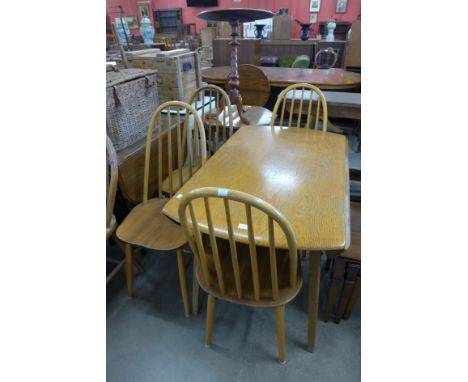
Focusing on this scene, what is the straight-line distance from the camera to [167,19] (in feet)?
30.1

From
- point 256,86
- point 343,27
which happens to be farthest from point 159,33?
point 256,86

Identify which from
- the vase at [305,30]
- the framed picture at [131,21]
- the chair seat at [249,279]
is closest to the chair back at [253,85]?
the chair seat at [249,279]

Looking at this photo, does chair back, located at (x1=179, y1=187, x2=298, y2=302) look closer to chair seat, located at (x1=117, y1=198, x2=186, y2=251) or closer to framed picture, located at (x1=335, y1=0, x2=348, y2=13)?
chair seat, located at (x1=117, y1=198, x2=186, y2=251)

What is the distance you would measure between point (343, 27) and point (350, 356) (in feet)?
25.6

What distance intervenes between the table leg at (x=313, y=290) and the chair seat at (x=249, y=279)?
0.06m

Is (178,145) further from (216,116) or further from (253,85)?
(253,85)

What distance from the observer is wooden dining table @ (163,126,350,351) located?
36.2 inches

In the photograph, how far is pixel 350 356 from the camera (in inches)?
51.9

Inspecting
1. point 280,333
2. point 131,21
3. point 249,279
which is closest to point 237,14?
point 249,279

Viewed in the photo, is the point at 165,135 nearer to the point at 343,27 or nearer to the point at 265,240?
the point at 265,240

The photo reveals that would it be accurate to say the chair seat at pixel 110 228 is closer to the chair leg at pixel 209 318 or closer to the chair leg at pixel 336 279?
the chair leg at pixel 209 318

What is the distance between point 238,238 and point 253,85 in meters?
2.25

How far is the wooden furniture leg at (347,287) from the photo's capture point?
3.98ft

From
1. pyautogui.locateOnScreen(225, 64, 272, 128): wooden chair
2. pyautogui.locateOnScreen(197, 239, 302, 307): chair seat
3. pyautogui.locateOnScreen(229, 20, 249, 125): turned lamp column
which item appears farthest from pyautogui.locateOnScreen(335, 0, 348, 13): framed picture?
pyautogui.locateOnScreen(197, 239, 302, 307): chair seat
